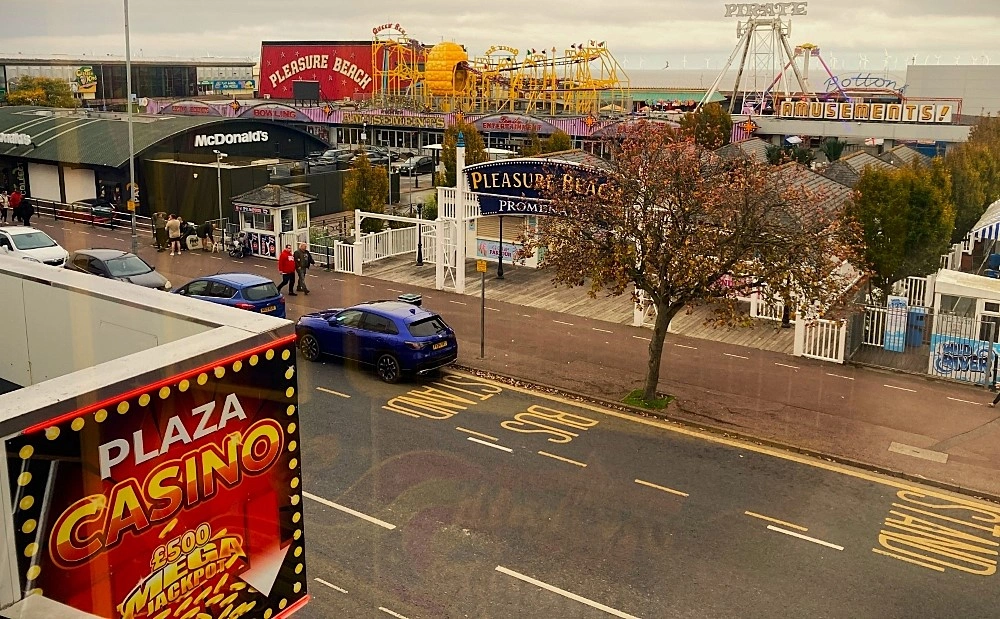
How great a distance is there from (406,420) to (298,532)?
9.56 meters

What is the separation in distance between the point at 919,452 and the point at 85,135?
128 ft

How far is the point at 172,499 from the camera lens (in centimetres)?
568

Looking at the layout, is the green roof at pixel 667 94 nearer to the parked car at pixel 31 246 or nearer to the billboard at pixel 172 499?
the parked car at pixel 31 246

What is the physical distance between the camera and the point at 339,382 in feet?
59.6

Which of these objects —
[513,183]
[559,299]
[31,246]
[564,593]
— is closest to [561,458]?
[564,593]

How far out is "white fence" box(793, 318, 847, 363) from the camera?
20.1 meters

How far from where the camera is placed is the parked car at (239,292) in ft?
66.6

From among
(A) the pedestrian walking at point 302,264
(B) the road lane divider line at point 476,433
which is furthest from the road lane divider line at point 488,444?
(A) the pedestrian walking at point 302,264

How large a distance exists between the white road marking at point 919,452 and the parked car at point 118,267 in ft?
55.8

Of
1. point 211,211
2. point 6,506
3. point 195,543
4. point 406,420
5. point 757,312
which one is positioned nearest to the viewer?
point 6,506

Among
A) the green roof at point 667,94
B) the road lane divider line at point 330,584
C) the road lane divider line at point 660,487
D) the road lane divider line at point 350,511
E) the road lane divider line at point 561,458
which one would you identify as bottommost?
the road lane divider line at point 561,458

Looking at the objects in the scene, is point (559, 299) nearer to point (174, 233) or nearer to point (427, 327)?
point (427, 327)

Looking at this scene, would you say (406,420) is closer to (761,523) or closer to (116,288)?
(761,523)

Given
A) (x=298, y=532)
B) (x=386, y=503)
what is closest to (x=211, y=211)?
(x=386, y=503)
